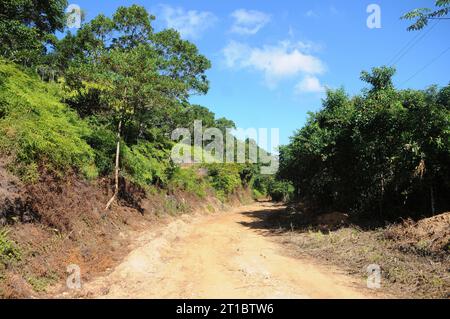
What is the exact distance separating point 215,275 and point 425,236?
7.07 m

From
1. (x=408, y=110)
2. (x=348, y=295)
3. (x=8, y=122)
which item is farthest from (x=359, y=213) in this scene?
(x=8, y=122)

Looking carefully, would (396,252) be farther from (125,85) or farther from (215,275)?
(125,85)

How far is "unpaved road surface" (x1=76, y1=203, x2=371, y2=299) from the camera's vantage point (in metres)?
8.65

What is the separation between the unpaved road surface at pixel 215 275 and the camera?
865 centimetres

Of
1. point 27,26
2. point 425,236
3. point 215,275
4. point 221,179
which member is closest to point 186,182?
point 221,179

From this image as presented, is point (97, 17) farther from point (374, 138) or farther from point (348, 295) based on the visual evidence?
point (348, 295)

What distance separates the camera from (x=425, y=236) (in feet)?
39.4

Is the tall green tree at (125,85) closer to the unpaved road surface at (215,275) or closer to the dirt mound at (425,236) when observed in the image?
the unpaved road surface at (215,275)

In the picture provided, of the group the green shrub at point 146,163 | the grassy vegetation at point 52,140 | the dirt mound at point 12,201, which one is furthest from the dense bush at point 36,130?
the green shrub at point 146,163

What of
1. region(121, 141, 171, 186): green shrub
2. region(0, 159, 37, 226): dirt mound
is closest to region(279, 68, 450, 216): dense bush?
region(121, 141, 171, 186): green shrub

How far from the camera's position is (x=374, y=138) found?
1686cm

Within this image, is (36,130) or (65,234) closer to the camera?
(65,234)

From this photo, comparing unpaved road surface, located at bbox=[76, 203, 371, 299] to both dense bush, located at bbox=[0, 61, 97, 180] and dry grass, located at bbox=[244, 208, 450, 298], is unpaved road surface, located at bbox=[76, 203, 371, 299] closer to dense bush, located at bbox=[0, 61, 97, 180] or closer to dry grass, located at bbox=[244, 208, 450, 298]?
dry grass, located at bbox=[244, 208, 450, 298]

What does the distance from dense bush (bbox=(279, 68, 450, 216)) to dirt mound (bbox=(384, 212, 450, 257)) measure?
2.04m
